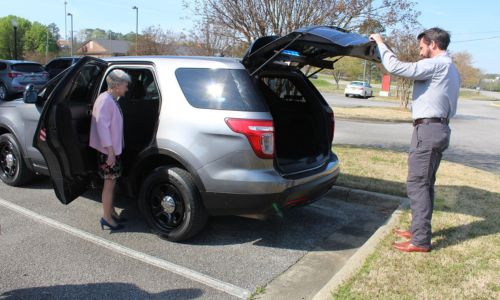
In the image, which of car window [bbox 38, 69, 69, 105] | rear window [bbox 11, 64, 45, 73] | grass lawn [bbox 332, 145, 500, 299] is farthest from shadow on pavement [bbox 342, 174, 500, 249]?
rear window [bbox 11, 64, 45, 73]

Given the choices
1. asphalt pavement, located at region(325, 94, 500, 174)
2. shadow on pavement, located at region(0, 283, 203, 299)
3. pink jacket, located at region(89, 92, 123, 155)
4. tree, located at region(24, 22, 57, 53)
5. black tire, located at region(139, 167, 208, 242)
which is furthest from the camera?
tree, located at region(24, 22, 57, 53)

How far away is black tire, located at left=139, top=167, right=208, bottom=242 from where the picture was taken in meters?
4.00

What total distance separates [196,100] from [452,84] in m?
2.24

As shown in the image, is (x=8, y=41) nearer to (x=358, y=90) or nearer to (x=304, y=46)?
(x=358, y=90)

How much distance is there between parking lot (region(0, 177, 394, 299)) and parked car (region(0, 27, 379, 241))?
1.16 feet

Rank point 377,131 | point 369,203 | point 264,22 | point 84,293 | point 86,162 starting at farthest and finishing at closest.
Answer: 1. point 377,131
2. point 264,22
3. point 369,203
4. point 86,162
5. point 84,293

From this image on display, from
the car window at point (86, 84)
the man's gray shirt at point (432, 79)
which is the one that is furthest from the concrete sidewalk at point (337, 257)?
the car window at point (86, 84)

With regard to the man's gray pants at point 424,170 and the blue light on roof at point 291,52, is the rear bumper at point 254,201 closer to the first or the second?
the man's gray pants at point 424,170

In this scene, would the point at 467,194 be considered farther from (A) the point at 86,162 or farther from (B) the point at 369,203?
(A) the point at 86,162

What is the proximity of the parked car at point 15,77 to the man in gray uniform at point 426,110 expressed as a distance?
52.2 ft

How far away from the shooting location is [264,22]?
841cm

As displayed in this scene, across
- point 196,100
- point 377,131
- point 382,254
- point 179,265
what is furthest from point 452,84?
point 377,131

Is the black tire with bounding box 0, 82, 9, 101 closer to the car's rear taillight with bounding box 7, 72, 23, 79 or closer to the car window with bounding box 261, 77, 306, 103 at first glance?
the car's rear taillight with bounding box 7, 72, 23, 79

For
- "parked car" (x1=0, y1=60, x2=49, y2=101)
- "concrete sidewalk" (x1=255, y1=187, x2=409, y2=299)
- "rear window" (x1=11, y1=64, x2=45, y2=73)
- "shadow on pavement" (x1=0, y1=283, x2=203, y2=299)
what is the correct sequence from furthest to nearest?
"rear window" (x1=11, y1=64, x2=45, y2=73), "parked car" (x1=0, y1=60, x2=49, y2=101), "concrete sidewalk" (x1=255, y1=187, x2=409, y2=299), "shadow on pavement" (x1=0, y1=283, x2=203, y2=299)
